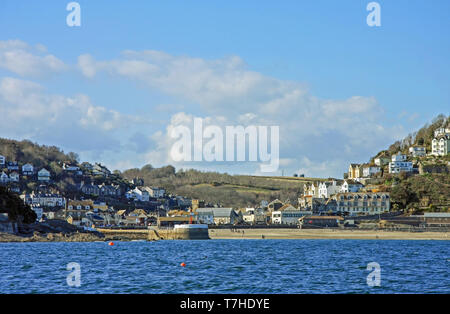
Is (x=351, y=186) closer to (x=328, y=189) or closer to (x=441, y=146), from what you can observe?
(x=328, y=189)

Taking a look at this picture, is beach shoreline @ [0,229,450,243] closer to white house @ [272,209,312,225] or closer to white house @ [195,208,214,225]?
white house @ [272,209,312,225]

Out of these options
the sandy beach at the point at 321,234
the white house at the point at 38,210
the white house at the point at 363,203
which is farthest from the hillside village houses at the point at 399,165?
the white house at the point at 38,210

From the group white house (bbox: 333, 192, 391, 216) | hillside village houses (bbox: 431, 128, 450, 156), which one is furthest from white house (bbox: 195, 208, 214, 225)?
hillside village houses (bbox: 431, 128, 450, 156)

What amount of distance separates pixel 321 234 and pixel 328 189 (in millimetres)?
62641

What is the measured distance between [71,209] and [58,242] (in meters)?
67.5

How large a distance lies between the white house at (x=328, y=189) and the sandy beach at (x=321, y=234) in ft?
183

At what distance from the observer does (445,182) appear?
165 meters

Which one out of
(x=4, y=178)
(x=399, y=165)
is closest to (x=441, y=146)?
(x=399, y=165)

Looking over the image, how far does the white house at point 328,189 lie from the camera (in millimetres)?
187387

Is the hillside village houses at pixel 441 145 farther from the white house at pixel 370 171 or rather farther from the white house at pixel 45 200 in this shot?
the white house at pixel 45 200

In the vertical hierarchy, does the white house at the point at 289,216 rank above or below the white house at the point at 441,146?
below

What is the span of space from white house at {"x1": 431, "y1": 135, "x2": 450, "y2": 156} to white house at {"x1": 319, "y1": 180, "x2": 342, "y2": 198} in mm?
31973

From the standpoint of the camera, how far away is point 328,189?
188 metres
